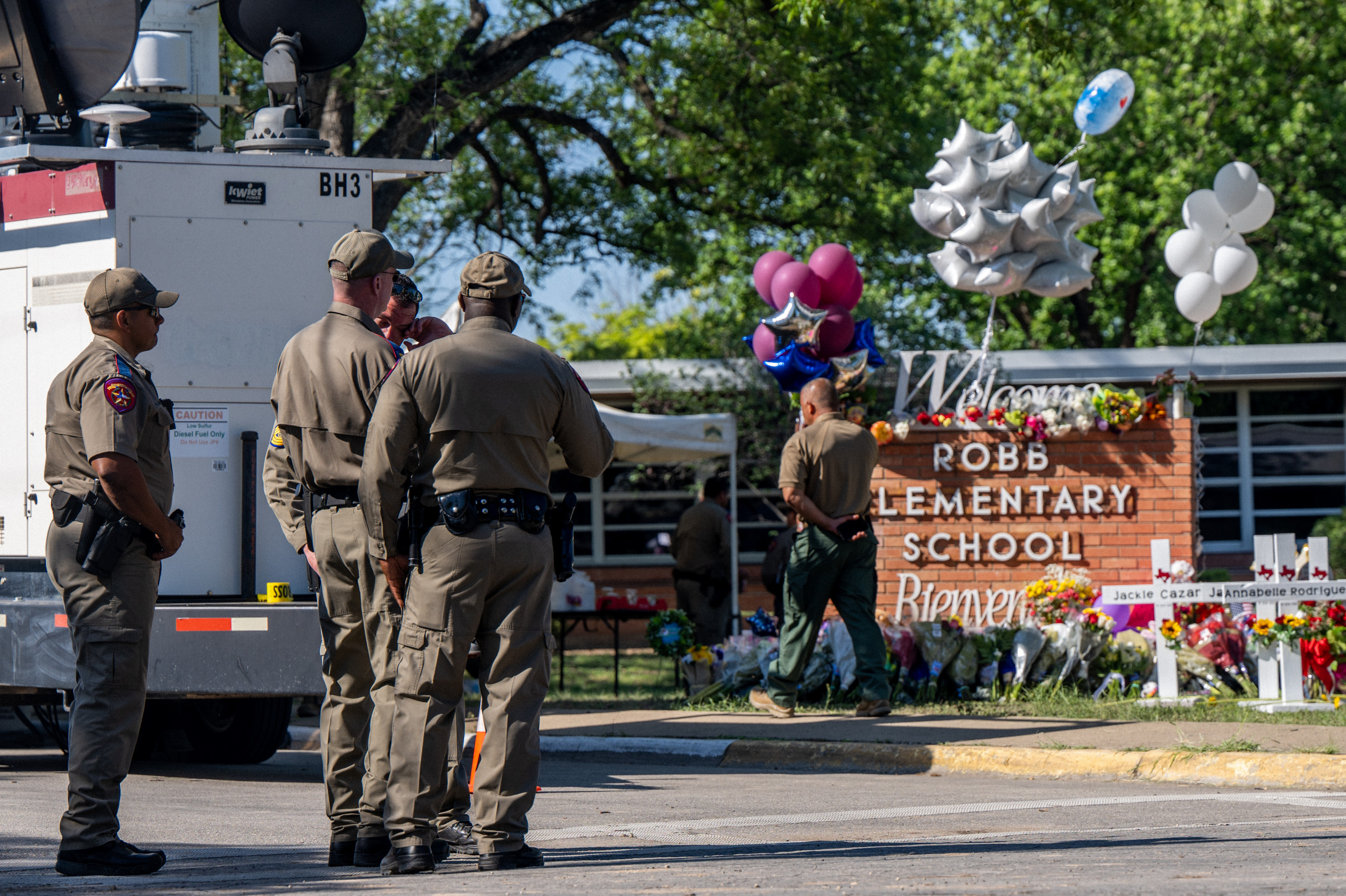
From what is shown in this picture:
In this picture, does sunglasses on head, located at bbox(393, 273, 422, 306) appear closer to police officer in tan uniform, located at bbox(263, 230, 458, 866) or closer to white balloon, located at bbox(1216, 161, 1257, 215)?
police officer in tan uniform, located at bbox(263, 230, 458, 866)

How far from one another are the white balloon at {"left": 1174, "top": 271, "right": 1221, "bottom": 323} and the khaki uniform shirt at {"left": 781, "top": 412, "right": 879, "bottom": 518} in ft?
13.5

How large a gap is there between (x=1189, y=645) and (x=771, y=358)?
355 cm

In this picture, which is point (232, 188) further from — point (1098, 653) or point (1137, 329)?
point (1137, 329)

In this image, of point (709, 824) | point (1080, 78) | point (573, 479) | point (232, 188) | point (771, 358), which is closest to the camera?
point (709, 824)

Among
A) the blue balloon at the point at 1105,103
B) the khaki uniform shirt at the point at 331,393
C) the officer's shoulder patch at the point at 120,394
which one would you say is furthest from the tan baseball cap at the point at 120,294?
the blue balloon at the point at 1105,103

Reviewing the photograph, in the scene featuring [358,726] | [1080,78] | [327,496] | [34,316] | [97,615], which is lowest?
[358,726]

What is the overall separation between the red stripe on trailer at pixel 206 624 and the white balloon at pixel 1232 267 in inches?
326

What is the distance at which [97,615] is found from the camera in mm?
4918

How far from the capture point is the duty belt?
4660 mm

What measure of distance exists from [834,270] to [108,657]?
7458 millimetres

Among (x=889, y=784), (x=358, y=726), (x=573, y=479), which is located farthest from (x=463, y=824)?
(x=573, y=479)

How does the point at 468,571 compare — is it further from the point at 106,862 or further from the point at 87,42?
the point at 87,42

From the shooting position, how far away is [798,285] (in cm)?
1137

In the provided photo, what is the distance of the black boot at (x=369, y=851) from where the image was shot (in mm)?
4898
